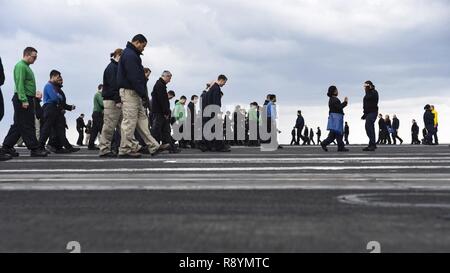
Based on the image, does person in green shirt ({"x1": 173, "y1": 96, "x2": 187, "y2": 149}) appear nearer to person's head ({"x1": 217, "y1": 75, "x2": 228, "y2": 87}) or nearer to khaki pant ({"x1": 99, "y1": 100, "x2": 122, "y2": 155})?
person's head ({"x1": 217, "y1": 75, "x2": 228, "y2": 87})

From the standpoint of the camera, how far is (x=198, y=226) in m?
3.15

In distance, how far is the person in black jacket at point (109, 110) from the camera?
11406mm

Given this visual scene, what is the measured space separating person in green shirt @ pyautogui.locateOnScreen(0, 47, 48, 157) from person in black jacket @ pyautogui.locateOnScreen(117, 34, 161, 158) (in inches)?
69.1

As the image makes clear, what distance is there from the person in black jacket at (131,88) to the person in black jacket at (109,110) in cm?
65

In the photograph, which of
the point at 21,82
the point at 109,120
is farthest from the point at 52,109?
the point at 21,82

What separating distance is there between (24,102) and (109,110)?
59.9 inches

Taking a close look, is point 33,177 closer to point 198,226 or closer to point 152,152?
point 198,226

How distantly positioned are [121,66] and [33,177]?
15.1 feet

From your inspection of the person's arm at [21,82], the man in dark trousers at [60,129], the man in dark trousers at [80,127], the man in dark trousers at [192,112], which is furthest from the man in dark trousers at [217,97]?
the man in dark trousers at [80,127]

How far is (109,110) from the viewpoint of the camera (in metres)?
11.6

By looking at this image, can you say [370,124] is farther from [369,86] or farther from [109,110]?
[109,110]

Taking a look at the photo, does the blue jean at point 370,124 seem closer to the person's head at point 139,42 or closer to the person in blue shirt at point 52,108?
the person's head at point 139,42

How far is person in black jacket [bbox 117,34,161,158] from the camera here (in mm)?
10523
